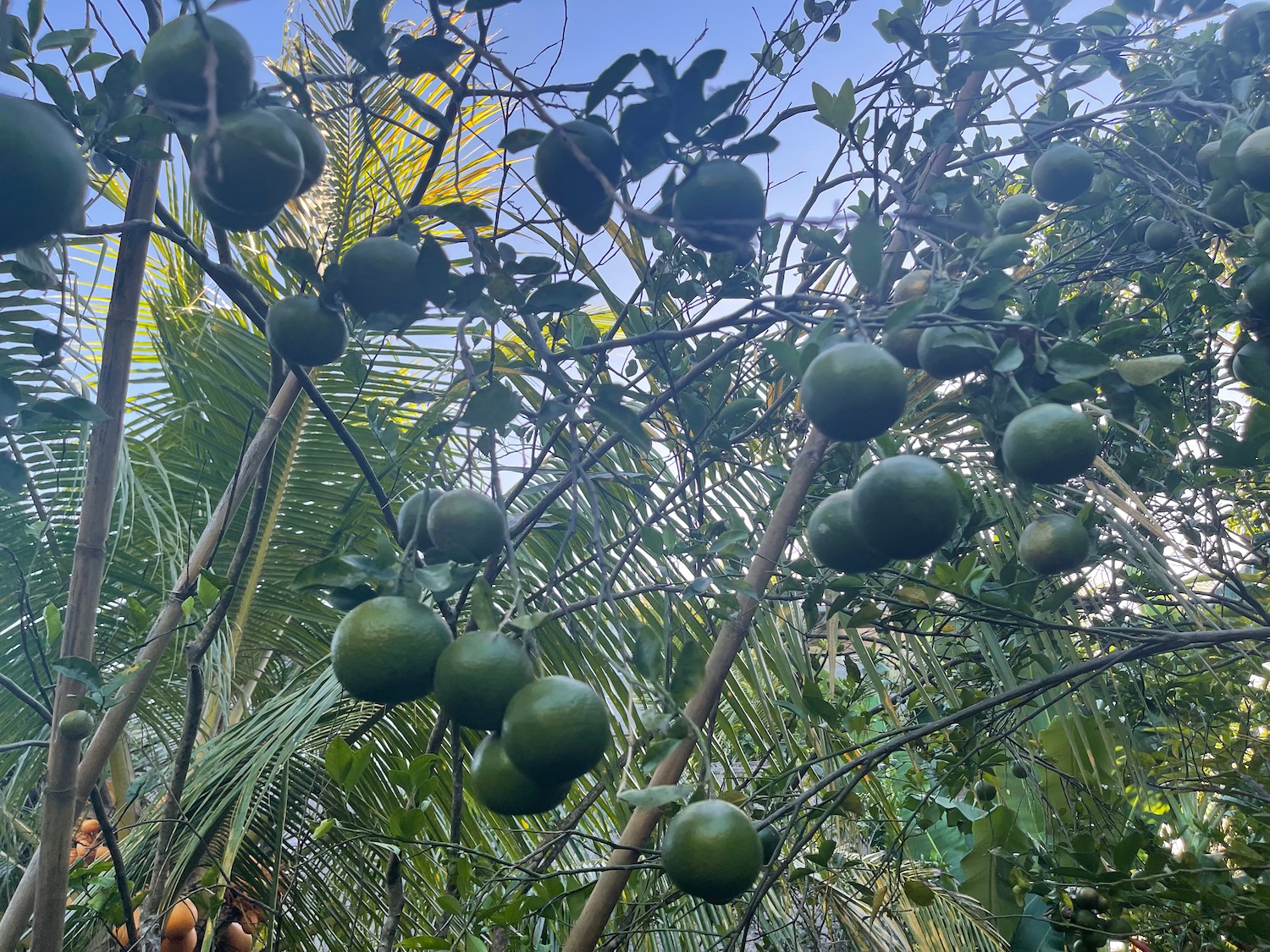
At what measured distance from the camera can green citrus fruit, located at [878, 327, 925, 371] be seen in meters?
0.98

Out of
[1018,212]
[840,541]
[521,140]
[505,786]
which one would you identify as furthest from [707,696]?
[1018,212]

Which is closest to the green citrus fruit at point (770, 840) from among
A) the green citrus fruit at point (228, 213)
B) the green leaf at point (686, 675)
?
the green leaf at point (686, 675)

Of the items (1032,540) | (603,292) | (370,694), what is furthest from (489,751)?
(603,292)

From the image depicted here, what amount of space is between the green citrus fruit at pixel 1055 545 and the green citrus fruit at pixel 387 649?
0.82 meters

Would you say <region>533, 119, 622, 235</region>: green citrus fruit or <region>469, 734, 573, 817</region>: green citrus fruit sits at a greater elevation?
<region>533, 119, 622, 235</region>: green citrus fruit

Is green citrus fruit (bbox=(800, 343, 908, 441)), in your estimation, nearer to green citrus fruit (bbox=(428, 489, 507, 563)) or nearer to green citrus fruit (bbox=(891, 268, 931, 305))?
green citrus fruit (bbox=(428, 489, 507, 563))

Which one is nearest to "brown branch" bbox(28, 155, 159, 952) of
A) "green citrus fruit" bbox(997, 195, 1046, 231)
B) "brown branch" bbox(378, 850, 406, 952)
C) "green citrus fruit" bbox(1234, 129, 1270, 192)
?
"brown branch" bbox(378, 850, 406, 952)

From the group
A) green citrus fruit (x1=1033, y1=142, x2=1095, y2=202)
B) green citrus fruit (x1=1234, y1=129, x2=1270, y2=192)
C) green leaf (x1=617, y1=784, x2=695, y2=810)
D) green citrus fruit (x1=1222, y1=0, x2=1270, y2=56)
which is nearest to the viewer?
green leaf (x1=617, y1=784, x2=695, y2=810)

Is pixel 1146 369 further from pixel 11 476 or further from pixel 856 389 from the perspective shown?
pixel 11 476

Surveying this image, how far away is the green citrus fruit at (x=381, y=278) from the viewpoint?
845 millimetres

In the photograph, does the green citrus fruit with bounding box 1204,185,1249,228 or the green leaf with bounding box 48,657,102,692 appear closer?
the green leaf with bounding box 48,657,102,692

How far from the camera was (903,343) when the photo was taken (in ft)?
3.27

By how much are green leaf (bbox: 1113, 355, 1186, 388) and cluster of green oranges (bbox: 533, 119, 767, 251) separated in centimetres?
44

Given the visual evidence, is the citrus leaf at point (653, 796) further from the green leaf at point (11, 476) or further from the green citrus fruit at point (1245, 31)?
the green citrus fruit at point (1245, 31)
